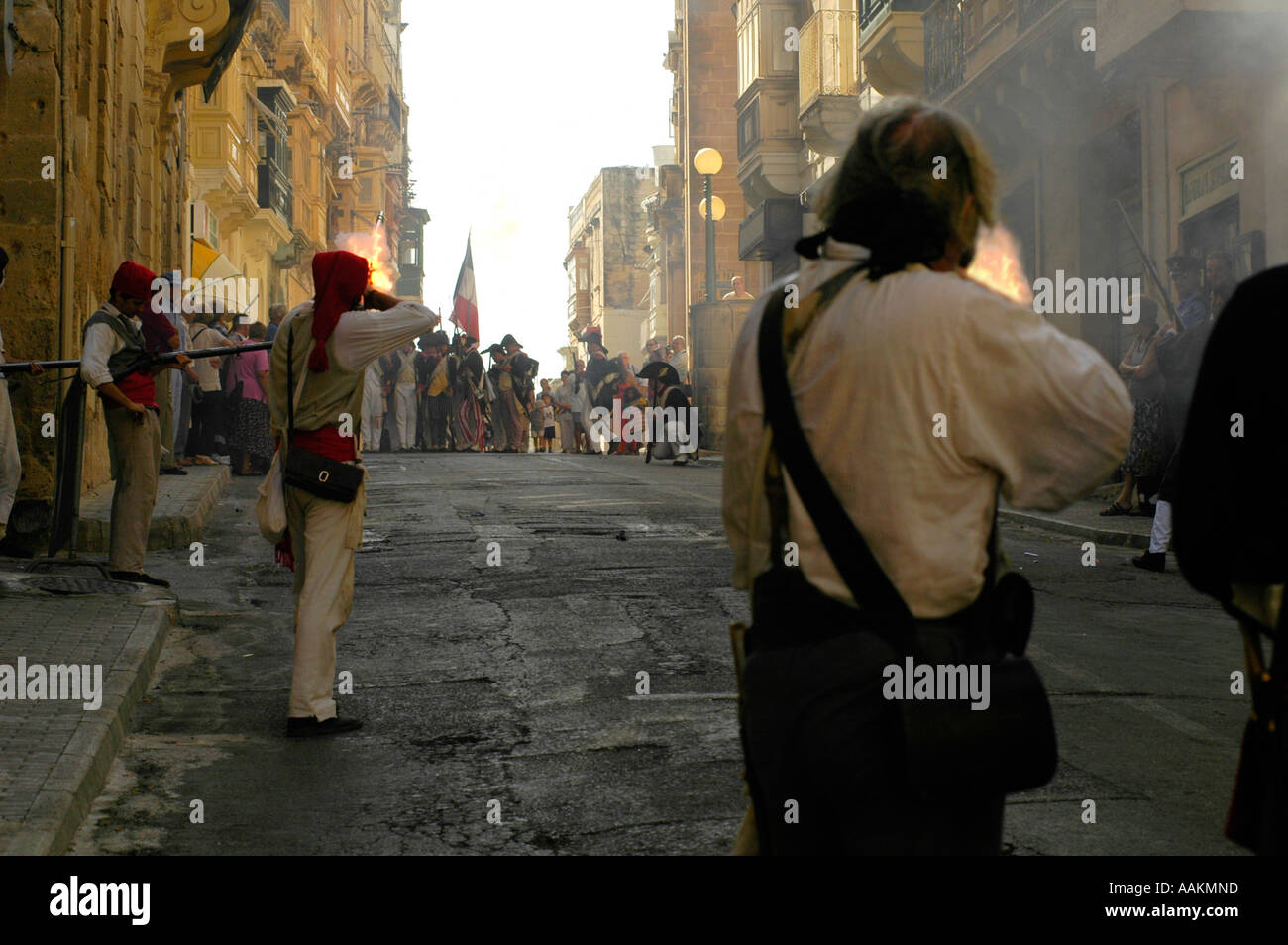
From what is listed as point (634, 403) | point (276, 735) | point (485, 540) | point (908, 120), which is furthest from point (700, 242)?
point (908, 120)

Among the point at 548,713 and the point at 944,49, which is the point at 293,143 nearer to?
the point at 944,49

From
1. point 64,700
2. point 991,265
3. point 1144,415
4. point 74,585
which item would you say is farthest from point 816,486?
point 1144,415

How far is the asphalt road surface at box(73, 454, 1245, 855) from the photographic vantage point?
16.3ft

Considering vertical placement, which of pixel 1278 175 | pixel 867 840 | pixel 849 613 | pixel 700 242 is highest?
pixel 700 242

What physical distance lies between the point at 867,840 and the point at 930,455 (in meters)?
0.54

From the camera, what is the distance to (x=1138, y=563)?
11289mm

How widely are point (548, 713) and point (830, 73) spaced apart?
30.3 metres

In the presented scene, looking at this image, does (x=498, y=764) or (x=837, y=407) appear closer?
(x=837, y=407)

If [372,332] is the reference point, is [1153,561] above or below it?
below

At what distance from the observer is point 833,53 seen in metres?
35.5

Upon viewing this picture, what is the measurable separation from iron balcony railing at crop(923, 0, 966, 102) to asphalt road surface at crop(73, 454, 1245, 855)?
14598 millimetres

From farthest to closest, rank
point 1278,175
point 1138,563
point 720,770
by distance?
point 1278,175 → point 1138,563 → point 720,770

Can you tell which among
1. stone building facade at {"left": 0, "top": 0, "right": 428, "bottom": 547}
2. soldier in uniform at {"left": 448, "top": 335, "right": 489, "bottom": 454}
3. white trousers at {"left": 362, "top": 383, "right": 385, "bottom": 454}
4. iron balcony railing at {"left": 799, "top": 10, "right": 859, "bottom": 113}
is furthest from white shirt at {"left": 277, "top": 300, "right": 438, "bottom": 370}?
iron balcony railing at {"left": 799, "top": 10, "right": 859, "bottom": 113}

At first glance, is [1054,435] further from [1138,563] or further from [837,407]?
[1138,563]
